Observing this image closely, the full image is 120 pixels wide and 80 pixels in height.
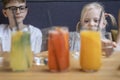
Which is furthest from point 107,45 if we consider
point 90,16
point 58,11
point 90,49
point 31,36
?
point 58,11

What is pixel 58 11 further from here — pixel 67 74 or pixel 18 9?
pixel 67 74

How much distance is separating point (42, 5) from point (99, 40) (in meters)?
1.60

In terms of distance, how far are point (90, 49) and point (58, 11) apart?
5.29 ft

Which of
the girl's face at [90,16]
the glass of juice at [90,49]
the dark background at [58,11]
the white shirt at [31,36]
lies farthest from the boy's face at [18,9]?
the glass of juice at [90,49]

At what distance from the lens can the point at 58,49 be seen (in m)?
1.41

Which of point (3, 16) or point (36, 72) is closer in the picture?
point (36, 72)

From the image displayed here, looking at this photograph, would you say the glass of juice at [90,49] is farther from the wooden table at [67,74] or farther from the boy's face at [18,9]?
the boy's face at [18,9]

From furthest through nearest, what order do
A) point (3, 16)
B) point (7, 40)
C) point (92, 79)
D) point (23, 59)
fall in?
point (3, 16) < point (7, 40) < point (23, 59) < point (92, 79)

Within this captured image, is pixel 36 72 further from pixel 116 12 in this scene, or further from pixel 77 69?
pixel 116 12

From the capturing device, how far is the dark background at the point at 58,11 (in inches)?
117

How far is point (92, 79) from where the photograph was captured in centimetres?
134

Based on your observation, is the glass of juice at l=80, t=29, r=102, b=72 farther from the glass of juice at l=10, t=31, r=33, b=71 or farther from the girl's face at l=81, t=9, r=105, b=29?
the girl's face at l=81, t=9, r=105, b=29

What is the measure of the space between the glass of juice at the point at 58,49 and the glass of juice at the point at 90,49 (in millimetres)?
71

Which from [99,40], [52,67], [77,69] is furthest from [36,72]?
[99,40]
